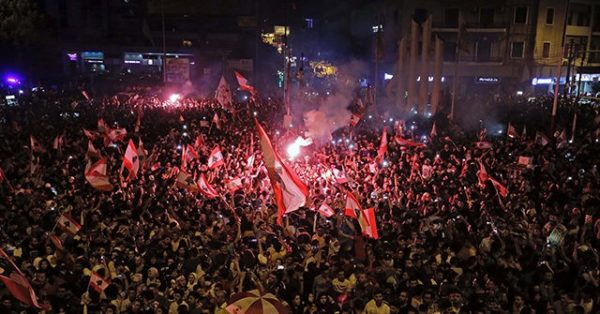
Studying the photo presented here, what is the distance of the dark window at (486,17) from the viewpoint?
4141 cm

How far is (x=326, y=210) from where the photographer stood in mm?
10391

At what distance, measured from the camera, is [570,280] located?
8.19 m

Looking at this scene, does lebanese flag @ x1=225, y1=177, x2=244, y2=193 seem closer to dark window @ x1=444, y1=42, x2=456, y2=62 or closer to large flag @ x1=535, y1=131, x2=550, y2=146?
large flag @ x1=535, y1=131, x2=550, y2=146

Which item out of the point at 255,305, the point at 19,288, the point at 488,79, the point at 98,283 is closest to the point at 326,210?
the point at 98,283

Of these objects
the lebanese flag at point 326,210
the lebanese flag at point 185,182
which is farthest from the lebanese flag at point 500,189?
the lebanese flag at point 185,182

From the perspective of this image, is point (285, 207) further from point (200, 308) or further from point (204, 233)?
point (200, 308)

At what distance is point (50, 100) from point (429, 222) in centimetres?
2211

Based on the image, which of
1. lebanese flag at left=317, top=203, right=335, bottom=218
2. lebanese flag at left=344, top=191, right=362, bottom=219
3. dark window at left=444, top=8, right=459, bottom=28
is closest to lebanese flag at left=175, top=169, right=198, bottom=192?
lebanese flag at left=317, top=203, right=335, bottom=218

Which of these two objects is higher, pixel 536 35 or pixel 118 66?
pixel 536 35

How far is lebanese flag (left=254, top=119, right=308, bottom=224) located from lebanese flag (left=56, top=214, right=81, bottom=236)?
11.2 feet

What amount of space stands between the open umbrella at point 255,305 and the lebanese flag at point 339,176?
6.86m

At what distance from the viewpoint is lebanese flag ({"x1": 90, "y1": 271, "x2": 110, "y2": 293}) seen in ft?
24.4

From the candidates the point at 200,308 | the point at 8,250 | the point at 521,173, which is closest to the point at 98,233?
the point at 8,250

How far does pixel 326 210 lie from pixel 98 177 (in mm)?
4867
